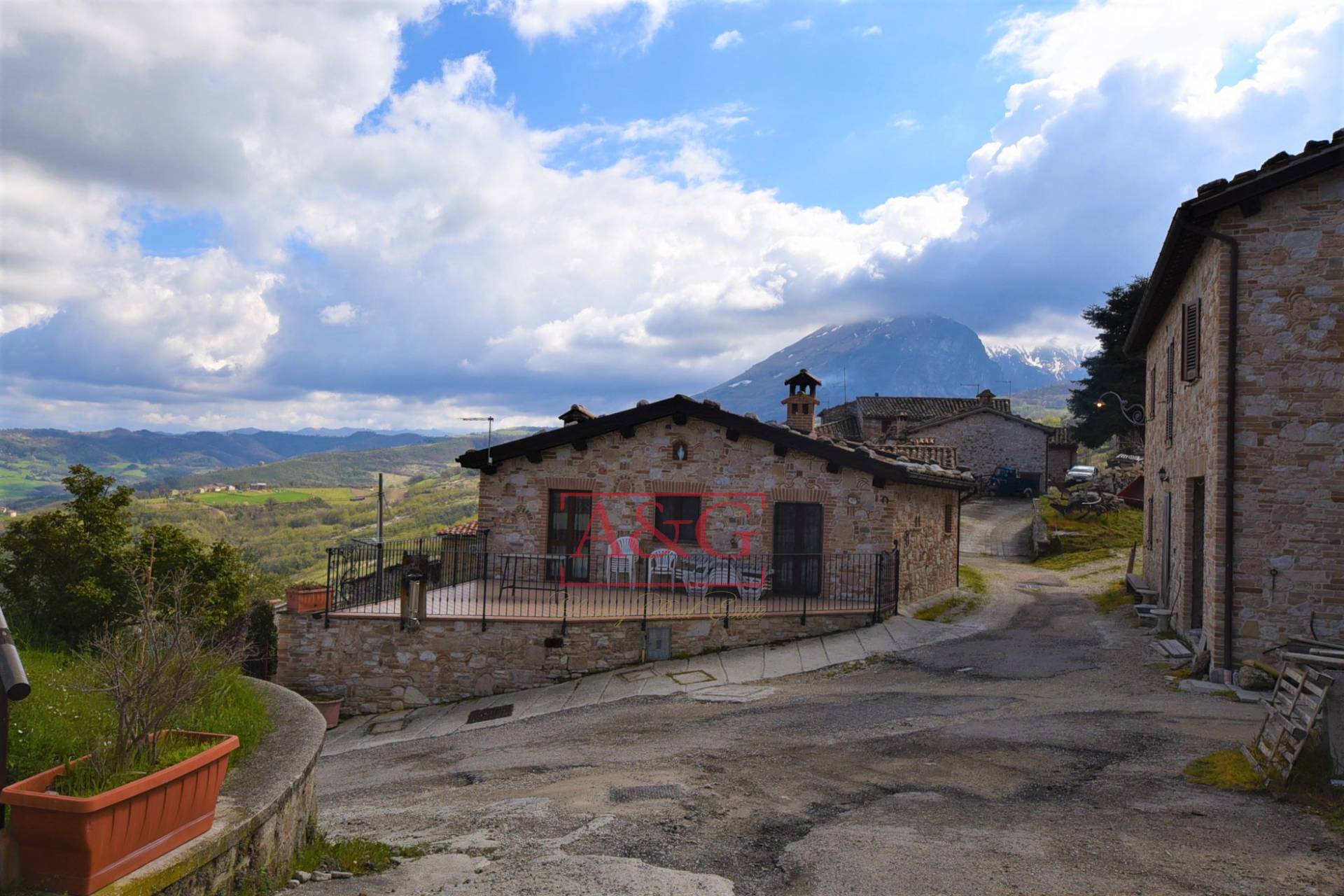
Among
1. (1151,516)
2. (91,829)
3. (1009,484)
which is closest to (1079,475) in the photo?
(1009,484)

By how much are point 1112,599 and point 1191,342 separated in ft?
24.9

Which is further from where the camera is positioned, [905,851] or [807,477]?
[807,477]

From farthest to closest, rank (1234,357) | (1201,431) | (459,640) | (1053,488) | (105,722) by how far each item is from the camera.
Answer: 1. (1053,488)
2. (459,640)
3. (1201,431)
4. (1234,357)
5. (105,722)

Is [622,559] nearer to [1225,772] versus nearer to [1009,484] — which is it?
[1225,772]

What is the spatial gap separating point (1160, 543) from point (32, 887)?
54.7ft

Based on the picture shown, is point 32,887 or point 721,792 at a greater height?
point 32,887

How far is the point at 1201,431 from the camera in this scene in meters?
11.5

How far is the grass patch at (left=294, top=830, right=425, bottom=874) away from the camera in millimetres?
5469

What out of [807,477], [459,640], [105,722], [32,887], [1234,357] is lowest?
[459,640]

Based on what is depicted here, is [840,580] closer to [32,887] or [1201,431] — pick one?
[1201,431]

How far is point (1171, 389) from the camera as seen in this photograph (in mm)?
14906

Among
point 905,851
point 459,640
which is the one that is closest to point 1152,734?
point 905,851

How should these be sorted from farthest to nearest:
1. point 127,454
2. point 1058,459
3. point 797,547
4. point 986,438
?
point 127,454 → point 986,438 → point 1058,459 → point 797,547

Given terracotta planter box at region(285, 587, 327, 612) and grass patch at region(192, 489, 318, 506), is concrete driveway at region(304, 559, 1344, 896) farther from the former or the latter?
grass patch at region(192, 489, 318, 506)
